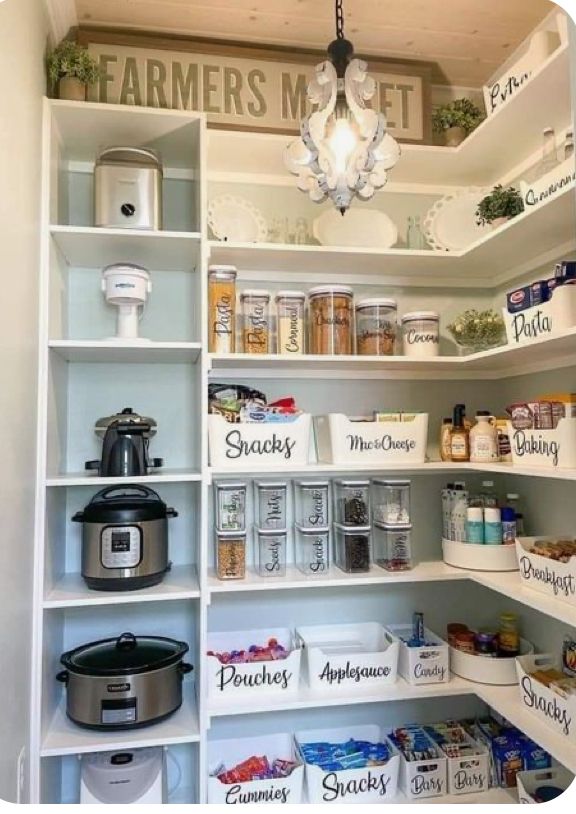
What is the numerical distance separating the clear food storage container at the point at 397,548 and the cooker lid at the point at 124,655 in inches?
28.0

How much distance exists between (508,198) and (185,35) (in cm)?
122

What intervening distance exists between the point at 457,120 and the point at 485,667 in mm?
1849

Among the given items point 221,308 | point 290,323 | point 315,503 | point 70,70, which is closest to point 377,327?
point 290,323

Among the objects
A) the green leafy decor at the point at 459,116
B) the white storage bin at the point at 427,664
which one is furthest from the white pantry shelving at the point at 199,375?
the green leafy decor at the point at 459,116

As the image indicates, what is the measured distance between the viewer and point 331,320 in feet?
6.36

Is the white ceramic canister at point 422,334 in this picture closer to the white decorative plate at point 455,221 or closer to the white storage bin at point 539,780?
the white decorative plate at point 455,221

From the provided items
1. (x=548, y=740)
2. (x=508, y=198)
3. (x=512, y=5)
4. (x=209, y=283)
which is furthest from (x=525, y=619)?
(x=512, y=5)

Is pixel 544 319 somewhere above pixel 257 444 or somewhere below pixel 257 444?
above

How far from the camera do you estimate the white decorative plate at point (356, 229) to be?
210cm

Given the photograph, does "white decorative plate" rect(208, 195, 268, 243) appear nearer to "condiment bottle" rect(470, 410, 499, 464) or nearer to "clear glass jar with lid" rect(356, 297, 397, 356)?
→ "clear glass jar with lid" rect(356, 297, 397, 356)

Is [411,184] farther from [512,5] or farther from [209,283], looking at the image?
[209,283]

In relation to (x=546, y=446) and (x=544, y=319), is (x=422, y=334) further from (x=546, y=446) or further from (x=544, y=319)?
(x=546, y=446)

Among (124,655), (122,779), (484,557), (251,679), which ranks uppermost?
(484,557)

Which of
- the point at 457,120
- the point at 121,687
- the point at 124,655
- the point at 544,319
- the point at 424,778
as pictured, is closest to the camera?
the point at 544,319
